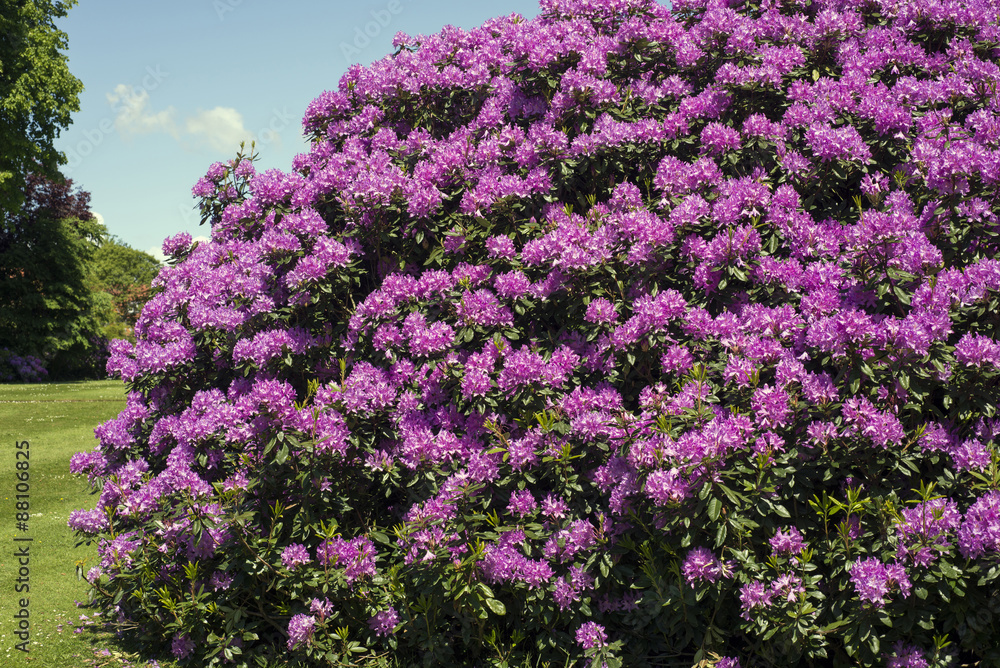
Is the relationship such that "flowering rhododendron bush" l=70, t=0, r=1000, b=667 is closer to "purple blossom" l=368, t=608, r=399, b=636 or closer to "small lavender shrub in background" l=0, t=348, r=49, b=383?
"purple blossom" l=368, t=608, r=399, b=636

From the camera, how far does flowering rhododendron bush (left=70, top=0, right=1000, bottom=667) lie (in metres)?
3.91

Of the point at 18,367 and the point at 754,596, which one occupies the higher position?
the point at 18,367

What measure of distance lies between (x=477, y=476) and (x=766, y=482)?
180 centimetres

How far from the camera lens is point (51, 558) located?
7.88 m

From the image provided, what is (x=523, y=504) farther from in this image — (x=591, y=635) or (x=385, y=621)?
(x=385, y=621)

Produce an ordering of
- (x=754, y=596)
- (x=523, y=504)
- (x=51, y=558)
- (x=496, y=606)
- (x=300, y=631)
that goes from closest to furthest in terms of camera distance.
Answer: (x=754, y=596) < (x=496, y=606) < (x=523, y=504) < (x=300, y=631) < (x=51, y=558)

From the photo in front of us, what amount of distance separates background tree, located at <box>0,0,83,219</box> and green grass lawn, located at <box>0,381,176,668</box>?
64.7 feet

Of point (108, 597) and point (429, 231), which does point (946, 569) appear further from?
point (108, 597)

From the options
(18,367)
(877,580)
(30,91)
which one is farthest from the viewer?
(18,367)

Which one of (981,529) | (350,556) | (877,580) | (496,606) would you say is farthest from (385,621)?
(981,529)

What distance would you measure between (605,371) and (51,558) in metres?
6.99

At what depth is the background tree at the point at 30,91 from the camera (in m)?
30.4

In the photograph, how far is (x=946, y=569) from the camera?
357cm

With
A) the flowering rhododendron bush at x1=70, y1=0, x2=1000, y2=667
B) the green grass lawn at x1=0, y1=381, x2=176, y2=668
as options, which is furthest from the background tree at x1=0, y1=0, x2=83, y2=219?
the flowering rhododendron bush at x1=70, y1=0, x2=1000, y2=667
